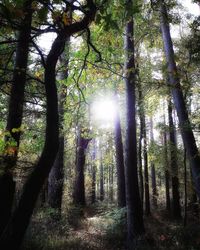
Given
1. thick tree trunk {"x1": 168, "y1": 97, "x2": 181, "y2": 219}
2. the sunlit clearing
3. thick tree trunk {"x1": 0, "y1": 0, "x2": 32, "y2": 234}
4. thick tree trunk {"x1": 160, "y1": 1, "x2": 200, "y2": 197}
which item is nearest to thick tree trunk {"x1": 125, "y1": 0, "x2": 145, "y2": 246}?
thick tree trunk {"x1": 160, "y1": 1, "x2": 200, "y2": 197}

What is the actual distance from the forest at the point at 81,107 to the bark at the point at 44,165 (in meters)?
0.01

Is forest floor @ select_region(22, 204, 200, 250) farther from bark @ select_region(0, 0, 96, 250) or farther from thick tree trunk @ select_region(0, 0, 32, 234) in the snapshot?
bark @ select_region(0, 0, 96, 250)

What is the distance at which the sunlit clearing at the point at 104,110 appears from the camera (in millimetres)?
13891

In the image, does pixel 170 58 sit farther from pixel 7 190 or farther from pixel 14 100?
pixel 7 190

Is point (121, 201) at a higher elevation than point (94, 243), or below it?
higher

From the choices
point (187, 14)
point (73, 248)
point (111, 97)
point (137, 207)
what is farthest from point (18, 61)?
point (111, 97)

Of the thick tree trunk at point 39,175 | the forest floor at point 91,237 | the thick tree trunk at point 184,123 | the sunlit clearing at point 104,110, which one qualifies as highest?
the sunlit clearing at point 104,110

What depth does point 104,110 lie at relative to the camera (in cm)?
1472

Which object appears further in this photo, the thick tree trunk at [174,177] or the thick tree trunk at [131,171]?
the thick tree trunk at [174,177]

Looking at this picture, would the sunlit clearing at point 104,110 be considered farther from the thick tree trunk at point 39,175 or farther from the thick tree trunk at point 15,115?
the thick tree trunk at point 39,175

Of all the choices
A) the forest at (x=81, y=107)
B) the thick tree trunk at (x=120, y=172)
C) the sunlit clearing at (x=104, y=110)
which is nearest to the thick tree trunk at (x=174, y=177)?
the forest at (x=81, y=107)

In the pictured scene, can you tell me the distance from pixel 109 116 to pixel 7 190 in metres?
12.2

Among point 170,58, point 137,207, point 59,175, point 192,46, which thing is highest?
point 170,58

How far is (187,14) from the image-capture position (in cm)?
1026
